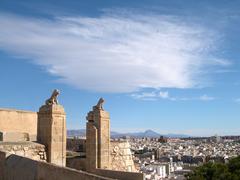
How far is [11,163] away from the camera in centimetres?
793

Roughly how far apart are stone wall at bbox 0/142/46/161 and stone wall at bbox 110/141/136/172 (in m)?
3.56

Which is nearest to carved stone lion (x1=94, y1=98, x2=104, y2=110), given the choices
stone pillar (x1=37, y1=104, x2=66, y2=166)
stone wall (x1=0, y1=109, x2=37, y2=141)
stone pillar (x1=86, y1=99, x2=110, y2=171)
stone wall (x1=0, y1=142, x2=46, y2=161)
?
stone pillar (x1=86, y1=99, x2=110, y2=171)

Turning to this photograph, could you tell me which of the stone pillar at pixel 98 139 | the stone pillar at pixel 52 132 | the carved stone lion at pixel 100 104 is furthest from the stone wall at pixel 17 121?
the stone pillar at pixel 52 132

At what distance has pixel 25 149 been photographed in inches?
345

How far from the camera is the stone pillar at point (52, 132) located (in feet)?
31.0

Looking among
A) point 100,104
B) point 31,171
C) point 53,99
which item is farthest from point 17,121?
point 31,171

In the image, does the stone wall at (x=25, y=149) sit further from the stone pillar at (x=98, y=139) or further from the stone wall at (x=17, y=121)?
the stone wall at (x=17, y=121)

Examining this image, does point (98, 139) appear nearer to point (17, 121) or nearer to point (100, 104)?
point (100, 104)

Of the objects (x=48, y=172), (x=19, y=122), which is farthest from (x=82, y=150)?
(x=48, y=172)

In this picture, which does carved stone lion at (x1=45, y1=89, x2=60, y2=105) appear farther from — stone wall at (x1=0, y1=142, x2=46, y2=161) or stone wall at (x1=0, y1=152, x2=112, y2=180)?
stone wall at (x1=0, y1=152, x2=112, y2=180)

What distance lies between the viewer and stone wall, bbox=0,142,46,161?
8523 millimetres

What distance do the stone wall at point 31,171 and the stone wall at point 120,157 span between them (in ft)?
15.7

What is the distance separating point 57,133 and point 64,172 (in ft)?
10.3

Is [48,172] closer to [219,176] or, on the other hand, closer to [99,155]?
[99,155]
